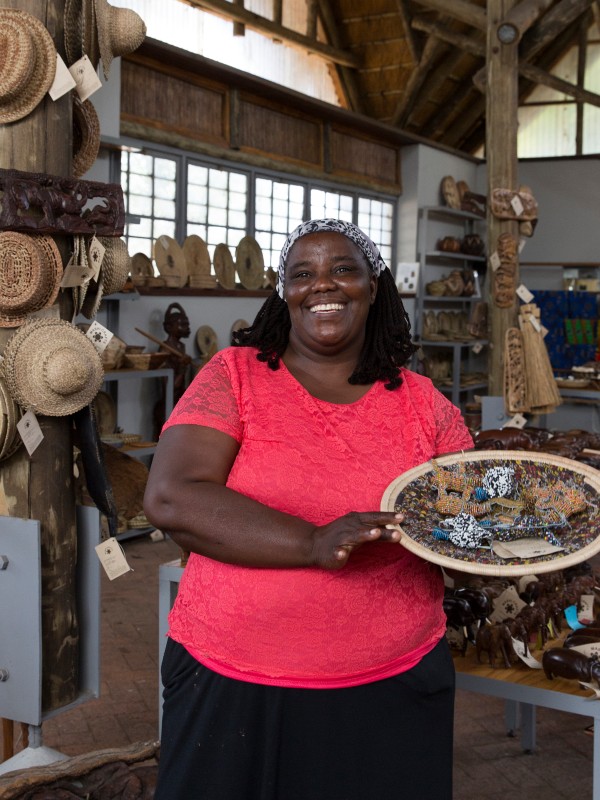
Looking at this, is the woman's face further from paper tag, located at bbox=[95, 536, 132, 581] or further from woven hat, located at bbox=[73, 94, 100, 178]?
woven hat, located at bbox=[73, 94, 100, 178]

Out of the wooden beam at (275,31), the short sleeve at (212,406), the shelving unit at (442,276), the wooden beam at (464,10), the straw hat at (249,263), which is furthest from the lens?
the shelving unit at (442,276)

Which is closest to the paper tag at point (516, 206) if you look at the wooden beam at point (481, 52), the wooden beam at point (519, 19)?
the wooden beam at point (519, 19)

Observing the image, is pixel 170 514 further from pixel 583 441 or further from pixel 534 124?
pixel 534 124

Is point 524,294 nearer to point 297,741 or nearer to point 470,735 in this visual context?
point 470,735

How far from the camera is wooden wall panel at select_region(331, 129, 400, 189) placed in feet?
30.0

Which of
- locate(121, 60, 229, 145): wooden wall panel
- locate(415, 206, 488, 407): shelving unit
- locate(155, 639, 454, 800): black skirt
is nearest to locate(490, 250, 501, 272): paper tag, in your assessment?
locate(121, 60, 229, 145): wooden wall panel

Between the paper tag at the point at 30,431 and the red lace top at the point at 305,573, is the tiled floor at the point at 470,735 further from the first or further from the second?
the red lace top at the point at 305,573

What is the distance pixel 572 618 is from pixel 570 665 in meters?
0.49

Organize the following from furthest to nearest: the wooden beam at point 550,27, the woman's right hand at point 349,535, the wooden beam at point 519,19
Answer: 1. the wooden beam at point 550,27
2. the wooden beam at point 519,19
3. the woman's right hand at point 349,535

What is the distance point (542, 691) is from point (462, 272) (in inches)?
359

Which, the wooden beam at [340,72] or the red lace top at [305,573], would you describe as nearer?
the red lace top at [305,573]

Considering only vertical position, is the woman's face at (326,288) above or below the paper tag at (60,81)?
below

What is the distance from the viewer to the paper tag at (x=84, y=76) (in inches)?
101

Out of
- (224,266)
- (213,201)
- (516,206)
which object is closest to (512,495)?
(516,206)
